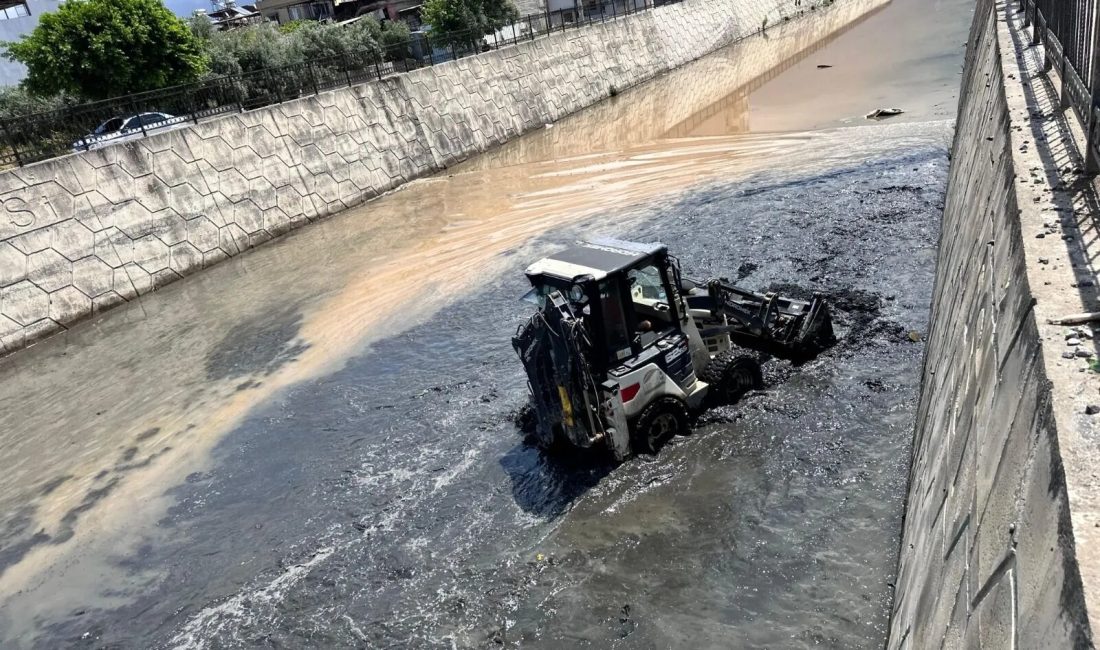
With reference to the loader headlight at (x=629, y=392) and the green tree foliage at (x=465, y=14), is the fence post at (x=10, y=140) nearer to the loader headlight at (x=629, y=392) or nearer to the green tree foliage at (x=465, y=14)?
the loader headlight at (x=629, y=392)

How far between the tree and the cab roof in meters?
22.3

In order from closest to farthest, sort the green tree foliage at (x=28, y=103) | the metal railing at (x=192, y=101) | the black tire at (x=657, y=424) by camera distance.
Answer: the black tire at (x=657, y=424), the metal railing at (x=192, y=101), the green tree foliage at (x=28, y=103)

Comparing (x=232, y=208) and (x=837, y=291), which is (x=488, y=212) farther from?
(x=837, y=291)

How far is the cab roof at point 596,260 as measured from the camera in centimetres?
722

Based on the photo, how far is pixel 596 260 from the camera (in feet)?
24.5

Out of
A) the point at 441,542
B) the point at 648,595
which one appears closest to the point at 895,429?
the point at 648,595

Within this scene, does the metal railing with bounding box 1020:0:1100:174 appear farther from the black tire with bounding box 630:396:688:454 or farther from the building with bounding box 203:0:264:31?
the building with bounding box 203:0:264:31

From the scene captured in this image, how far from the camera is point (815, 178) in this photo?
55.1ft

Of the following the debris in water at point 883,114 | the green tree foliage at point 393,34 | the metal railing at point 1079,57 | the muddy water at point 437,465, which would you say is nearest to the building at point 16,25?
the green tree foliage at point 393,34

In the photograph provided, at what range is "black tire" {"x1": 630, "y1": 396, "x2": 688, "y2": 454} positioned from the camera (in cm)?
755

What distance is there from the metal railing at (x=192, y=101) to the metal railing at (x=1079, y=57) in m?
18.2

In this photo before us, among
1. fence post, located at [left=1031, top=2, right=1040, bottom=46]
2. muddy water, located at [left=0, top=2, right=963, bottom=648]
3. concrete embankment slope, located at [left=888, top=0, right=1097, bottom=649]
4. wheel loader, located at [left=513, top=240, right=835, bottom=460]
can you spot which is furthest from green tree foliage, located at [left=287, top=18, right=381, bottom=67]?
concrete embankment slope, located at [left=888, top=0, right=1097, bottom=649]

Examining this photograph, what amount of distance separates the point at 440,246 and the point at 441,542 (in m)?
10.2

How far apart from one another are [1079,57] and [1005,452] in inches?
170
